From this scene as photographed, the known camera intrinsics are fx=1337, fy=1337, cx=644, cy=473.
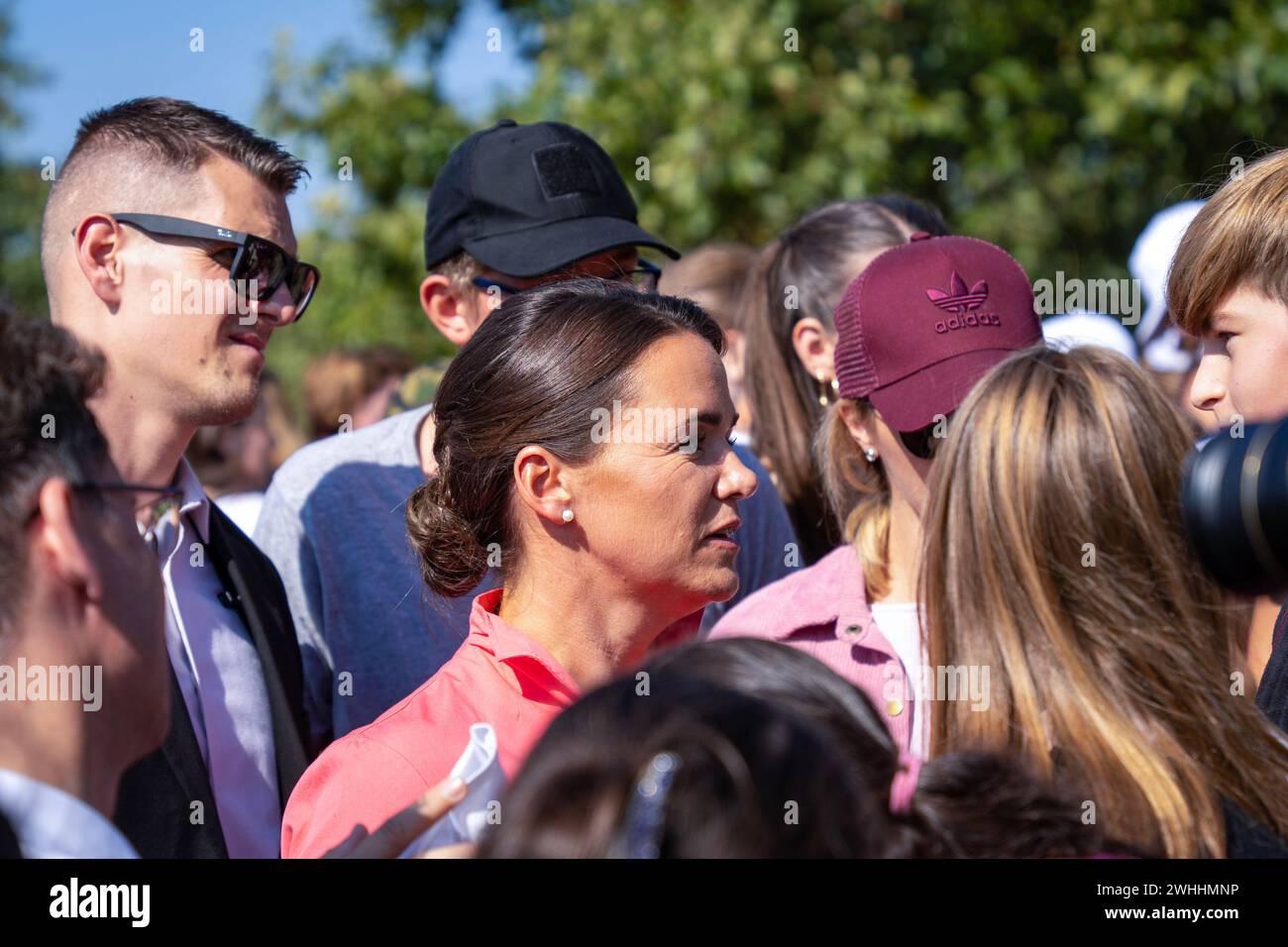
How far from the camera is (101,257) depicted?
2.66 m

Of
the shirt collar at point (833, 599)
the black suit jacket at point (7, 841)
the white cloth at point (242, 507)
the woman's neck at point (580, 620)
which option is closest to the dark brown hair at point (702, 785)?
the black suit jacket at point (7, 841)

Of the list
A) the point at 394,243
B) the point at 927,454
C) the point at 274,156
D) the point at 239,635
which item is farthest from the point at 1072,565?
the point at 394,243

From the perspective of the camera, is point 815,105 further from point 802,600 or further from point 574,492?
point 574,492

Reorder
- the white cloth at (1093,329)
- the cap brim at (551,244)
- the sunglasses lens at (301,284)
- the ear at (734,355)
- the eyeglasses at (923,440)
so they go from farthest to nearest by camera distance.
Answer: the white cloth at (1093,329) → the ear at (734,355) → the cap brim at (551,244) → the sunglasses lens at (301,284) → the eyeglasses at (923,440)

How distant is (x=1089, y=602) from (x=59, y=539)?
131 centimetres

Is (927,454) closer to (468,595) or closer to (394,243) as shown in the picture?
(468,595)

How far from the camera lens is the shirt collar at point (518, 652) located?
217 centimetres

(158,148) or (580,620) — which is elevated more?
(158,148)

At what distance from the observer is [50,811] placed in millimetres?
1409

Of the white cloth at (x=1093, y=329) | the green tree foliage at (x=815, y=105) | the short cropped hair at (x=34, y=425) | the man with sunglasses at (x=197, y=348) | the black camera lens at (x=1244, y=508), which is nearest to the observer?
the black camera lens at (x=1244, y=508)

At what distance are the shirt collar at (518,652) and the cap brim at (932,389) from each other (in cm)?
89

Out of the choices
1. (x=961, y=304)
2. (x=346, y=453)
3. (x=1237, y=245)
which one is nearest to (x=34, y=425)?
(x=346, y=453)

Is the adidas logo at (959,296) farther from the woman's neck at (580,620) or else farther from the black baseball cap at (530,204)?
the woman's neck at (580,620)
